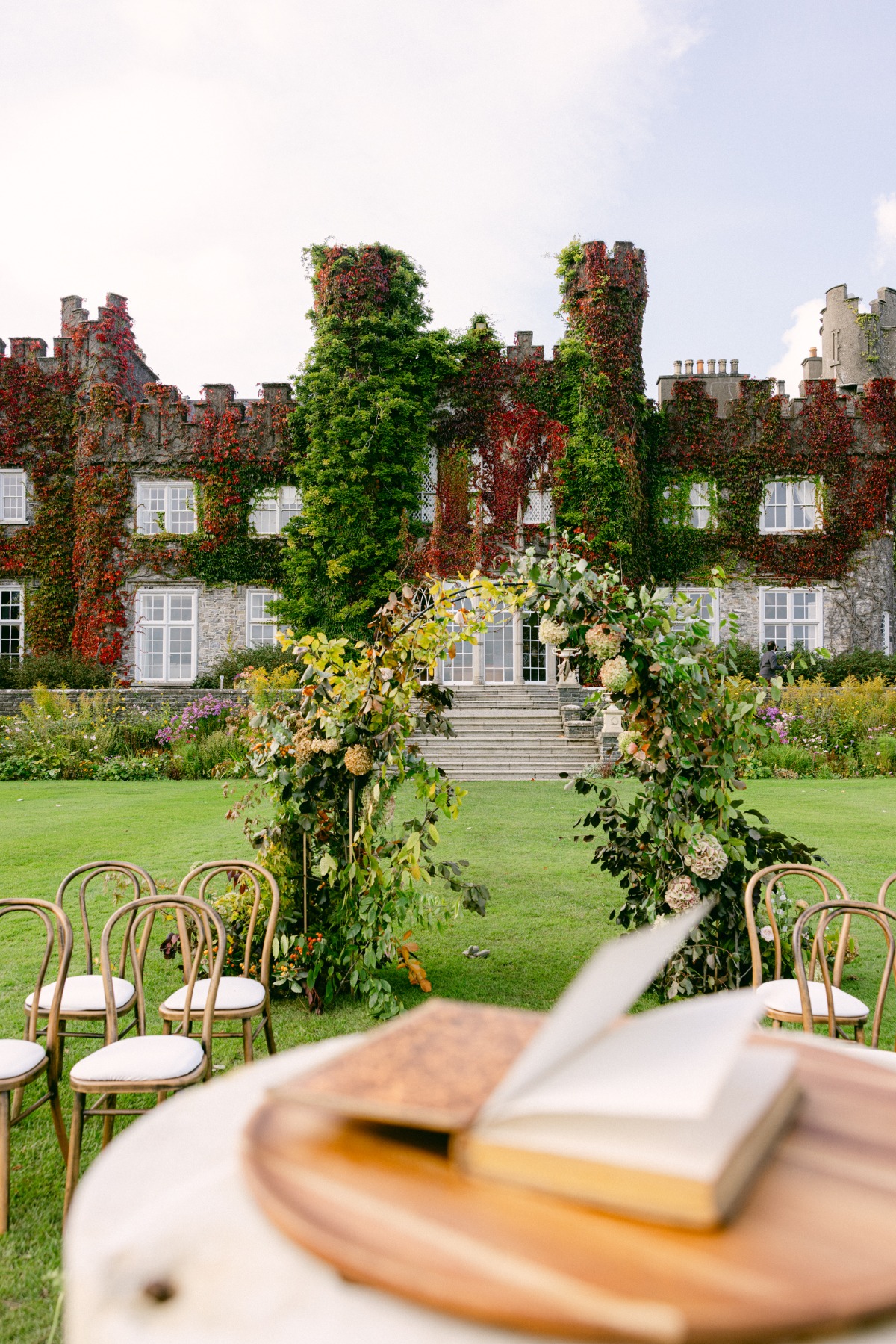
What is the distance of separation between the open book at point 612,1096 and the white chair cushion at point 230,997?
2.45m

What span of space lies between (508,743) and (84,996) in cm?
1209

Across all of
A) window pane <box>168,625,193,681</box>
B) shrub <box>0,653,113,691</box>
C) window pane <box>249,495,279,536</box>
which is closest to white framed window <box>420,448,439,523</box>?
window pane <box>249,495,279,536</box>

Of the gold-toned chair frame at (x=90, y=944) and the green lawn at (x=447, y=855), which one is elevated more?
the gold-toned chair frame at (x=90, y=944)

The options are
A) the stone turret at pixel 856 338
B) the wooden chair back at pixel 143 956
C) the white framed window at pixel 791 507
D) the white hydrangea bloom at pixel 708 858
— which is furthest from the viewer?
the stone turret at pixel 856 338

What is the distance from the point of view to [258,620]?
20641 millimetres

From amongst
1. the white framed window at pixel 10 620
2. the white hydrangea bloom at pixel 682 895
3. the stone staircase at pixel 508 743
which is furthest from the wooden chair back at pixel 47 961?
the white framed window at pixel 10 620

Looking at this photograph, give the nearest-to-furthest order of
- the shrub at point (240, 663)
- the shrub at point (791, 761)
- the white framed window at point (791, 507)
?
the shrub at point (791, 761), the shrub at point (240, 663), the white framed window at point (791, 507)

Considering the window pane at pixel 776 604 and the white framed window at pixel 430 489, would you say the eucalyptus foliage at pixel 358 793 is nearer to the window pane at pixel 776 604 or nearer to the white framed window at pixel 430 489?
the white framed window at pixel 430 489

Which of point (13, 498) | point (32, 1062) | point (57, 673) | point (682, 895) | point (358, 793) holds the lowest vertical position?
point (32, 1062)

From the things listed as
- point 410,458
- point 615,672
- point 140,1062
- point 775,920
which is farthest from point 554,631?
point 410,458

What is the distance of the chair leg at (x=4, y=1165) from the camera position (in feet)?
8.91

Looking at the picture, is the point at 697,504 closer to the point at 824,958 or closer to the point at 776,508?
the point at 776,508

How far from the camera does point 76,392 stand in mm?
21109

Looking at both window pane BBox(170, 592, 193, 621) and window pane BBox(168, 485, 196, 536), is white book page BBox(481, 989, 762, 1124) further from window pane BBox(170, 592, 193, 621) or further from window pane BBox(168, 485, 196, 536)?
window pane BBox(168, 485, 196, 536)
